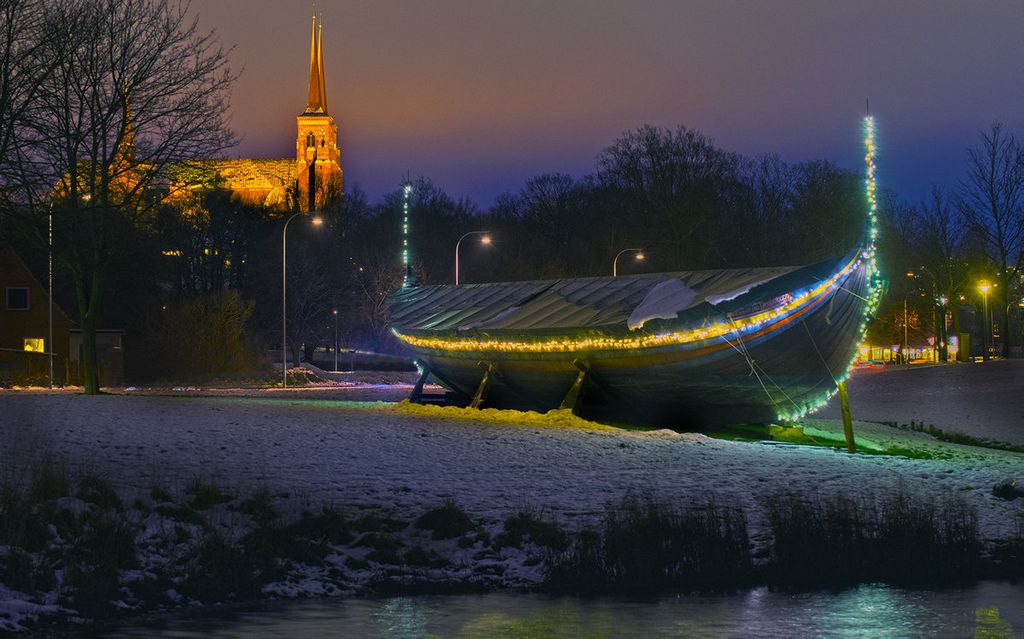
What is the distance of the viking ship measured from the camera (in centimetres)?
2798

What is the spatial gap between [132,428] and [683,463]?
10722 mm

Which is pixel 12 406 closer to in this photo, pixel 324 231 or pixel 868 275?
pixel 868 275

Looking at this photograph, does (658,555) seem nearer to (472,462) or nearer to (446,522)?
(446,522)

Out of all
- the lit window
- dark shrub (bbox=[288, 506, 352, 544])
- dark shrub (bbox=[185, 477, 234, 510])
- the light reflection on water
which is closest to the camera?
the light reflection on water

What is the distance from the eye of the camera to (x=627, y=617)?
43.9ft

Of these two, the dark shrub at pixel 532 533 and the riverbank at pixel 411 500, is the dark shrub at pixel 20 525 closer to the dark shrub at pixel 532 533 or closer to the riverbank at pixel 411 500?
the riverbank at pixel 411 500

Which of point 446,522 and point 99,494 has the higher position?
point 99,494

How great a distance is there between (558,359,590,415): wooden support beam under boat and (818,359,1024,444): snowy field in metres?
11.2

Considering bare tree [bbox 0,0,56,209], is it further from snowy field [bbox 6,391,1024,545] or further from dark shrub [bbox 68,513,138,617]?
dark shrub [bbox 68,513,138,617]

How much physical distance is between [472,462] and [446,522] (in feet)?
17.4

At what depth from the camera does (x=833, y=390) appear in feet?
99.3

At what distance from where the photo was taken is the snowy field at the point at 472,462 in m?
17.7

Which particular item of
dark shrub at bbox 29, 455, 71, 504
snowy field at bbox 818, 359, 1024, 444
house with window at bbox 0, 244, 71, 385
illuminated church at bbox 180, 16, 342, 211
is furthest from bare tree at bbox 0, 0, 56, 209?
illuminated church at bbox 180, 16, 342, 211

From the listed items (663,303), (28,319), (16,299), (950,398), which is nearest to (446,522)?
(663,303)
